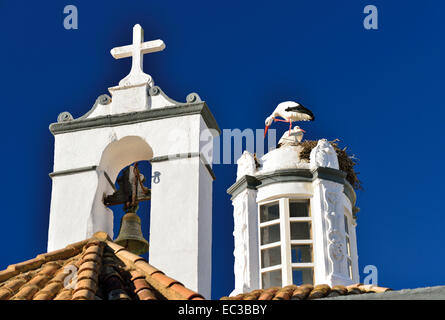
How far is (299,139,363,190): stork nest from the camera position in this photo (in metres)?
15.8

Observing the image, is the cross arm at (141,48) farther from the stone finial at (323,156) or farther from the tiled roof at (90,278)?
the tiled roof at (90,278)

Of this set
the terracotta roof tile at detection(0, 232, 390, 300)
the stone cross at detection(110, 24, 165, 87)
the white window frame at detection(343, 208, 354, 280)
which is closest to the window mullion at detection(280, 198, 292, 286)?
the white window frame at detection(343, 208, 354, 280)

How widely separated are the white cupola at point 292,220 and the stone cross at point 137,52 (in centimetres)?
358

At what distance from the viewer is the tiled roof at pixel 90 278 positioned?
730cm

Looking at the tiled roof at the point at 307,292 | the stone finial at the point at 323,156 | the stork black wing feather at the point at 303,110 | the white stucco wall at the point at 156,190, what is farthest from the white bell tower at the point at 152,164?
the stork black wing feather at the point at 303,110

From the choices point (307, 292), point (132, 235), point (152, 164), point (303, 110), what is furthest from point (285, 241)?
point (152, 164)

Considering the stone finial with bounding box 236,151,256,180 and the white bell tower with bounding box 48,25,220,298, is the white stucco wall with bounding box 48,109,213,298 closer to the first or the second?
the white bell tower with bounding box 48,25,220,298

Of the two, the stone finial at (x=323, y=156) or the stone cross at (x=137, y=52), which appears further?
the stone finial at (x=323, y=156)

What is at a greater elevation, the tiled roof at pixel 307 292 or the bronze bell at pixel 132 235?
the bronze bell at pixel 132 235

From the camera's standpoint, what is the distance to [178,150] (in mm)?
11312

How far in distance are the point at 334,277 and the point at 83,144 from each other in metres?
4.63

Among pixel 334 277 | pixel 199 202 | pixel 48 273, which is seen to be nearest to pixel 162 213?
pixel 199 202

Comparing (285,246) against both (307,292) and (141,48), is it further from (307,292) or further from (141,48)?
(141,48)
